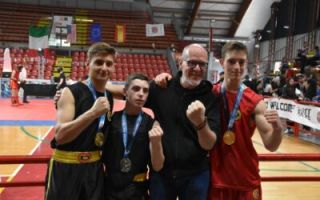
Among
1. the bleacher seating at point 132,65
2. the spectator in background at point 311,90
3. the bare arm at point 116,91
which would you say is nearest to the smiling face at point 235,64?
the bare arm at point 116,91

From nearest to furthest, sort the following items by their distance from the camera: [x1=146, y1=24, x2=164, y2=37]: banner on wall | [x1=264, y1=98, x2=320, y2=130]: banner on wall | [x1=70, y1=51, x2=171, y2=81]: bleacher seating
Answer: [x1=264, y1=98, x2=320, y2=130]: banner on wall < [x1=70, y1=51, x2=171, y2=81]: bleacher seating < [x1=146, y1=24, x2=164, y2=37]: banner on wall

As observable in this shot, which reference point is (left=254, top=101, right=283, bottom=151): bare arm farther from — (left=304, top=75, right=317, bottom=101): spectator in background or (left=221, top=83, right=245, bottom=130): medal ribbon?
(left=304, top=75, right=317, bottom=101): spectator in background

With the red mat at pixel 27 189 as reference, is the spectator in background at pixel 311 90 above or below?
above

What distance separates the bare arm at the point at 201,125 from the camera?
2.27 metres

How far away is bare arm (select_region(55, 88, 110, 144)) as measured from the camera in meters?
2.37

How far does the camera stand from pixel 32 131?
Result: 33.1ft

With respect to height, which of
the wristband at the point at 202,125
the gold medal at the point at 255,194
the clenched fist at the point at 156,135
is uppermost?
the wristband at the point at 202,125

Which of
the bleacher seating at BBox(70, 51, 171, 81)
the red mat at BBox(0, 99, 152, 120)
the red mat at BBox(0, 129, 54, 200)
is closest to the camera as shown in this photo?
the red mat at BBox(0, 129, 54, 200)

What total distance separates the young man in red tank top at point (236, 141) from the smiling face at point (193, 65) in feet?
0.71

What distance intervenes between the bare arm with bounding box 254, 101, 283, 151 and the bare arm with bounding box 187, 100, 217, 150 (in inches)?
14.3

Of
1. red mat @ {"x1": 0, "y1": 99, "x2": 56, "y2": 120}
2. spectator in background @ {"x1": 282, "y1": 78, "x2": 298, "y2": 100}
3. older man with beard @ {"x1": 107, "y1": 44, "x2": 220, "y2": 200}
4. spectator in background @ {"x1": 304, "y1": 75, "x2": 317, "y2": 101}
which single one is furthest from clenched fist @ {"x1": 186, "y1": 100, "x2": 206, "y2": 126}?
red mat @ {"x1": 0, "y1": 99, "x2": 56, "y2": 120}

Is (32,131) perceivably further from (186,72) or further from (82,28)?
(82,28)

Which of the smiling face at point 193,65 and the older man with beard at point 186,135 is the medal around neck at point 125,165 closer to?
the older man with beard at point 186,135

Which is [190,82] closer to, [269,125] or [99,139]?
[269,125]
